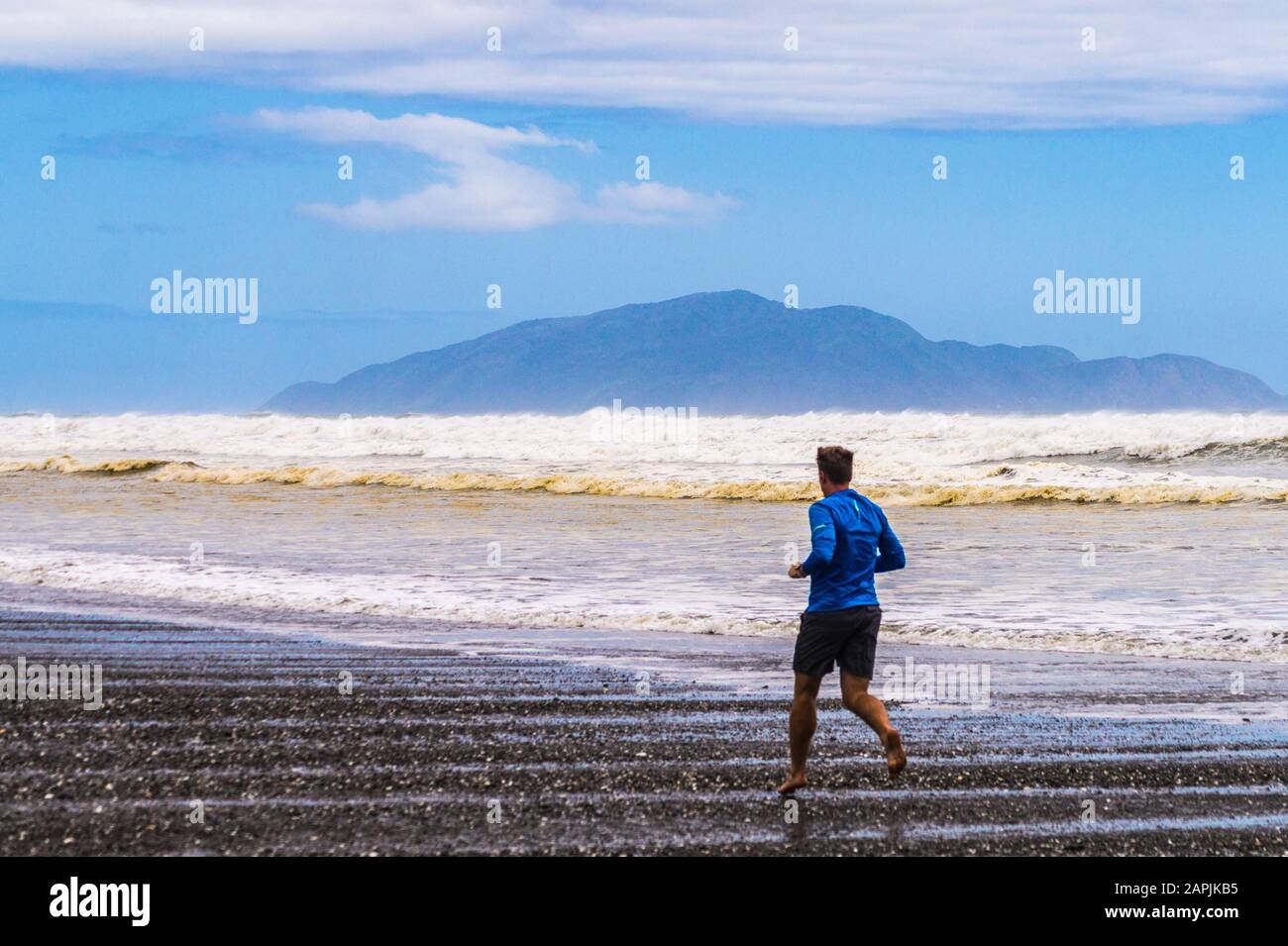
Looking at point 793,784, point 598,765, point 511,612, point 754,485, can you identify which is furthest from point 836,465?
point 754,485

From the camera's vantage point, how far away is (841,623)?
273 inches

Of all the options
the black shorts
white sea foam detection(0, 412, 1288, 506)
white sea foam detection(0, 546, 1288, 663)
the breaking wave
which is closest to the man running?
the black shorts

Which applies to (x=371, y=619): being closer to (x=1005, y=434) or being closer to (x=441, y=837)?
(x=441, y=837)

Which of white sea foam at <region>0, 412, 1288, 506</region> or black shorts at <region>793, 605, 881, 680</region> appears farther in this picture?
white sea foam at <region>0, 412, 1288, 506</region>

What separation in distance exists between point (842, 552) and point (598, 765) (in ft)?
5.66

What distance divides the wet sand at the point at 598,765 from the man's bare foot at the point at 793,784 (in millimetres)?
56

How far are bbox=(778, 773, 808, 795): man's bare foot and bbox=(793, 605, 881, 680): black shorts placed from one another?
493mm

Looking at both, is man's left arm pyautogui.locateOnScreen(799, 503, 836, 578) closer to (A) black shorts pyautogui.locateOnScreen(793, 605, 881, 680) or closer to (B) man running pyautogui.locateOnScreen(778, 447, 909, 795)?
(B) man running pyautogui.locateOnScreen(778, 447, 909, 795)

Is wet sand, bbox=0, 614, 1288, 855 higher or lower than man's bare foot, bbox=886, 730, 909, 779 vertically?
lower

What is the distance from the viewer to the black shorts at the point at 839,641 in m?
6.93

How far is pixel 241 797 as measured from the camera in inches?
264

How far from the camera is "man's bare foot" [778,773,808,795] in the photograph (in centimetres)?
683
